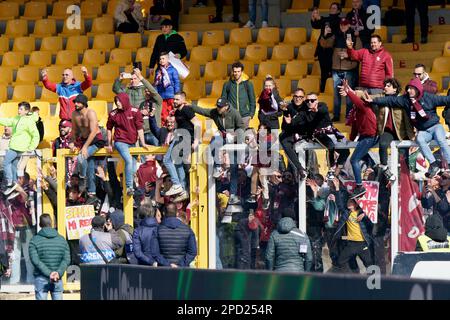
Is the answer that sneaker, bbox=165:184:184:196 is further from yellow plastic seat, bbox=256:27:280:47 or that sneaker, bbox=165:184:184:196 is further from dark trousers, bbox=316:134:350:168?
yellow plastic seat, bbox=256:27:280:47

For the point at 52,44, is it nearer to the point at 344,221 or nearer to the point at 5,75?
the point at 5,75

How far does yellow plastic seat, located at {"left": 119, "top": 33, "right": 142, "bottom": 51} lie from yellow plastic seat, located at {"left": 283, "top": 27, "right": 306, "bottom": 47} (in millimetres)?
2611

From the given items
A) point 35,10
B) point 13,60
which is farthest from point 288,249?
point 35,10

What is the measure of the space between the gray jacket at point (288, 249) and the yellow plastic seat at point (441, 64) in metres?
6.00

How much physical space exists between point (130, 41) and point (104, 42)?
1.55 feet

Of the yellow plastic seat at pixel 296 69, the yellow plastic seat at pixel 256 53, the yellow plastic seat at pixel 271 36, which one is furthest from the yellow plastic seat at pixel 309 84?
the yellow plastic seat at pixel 271 36

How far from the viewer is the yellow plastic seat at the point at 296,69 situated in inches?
1061

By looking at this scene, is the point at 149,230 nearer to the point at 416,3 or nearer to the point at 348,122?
the point at 348,122

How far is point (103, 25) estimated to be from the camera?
29.9 meters

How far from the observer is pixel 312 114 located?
69.8 feet

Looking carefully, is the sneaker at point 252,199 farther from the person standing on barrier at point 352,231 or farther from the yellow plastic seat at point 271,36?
the yellow plastic seat at point 271,36

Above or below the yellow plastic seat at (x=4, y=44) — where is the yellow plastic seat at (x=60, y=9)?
above

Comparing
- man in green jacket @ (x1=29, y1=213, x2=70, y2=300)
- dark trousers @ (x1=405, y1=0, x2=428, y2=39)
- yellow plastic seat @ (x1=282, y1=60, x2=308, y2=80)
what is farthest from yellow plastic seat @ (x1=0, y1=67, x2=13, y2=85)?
man in green jacket @ (x1=29, y1=213, x2=70, y2=300)
